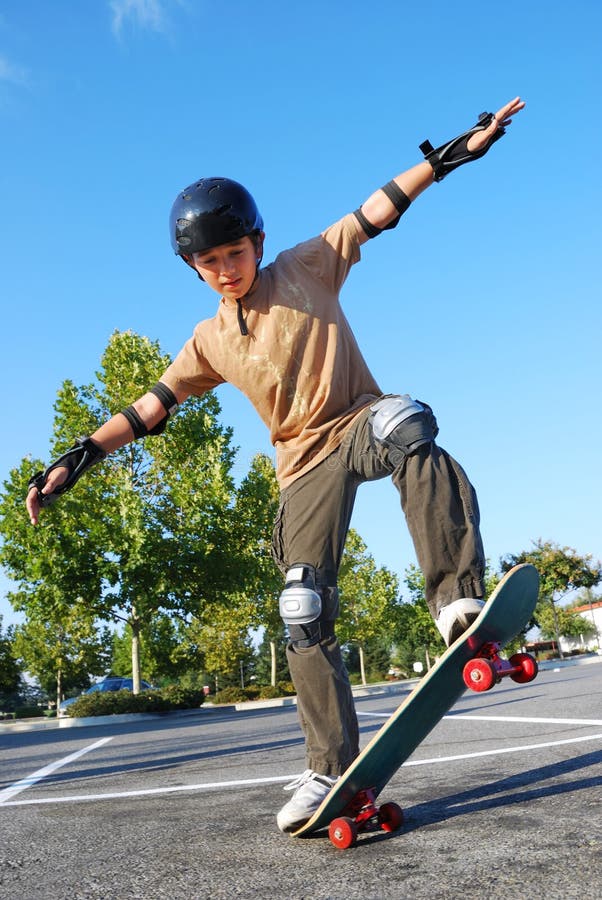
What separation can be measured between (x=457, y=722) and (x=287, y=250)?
4.09 meters

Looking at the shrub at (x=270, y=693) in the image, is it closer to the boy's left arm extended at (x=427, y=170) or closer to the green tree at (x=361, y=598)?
the green tree at (x=361, y=598)

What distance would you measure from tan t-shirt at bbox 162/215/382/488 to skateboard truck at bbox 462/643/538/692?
37.9 inches

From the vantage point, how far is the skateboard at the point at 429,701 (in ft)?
6.64

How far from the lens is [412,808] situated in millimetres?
2355

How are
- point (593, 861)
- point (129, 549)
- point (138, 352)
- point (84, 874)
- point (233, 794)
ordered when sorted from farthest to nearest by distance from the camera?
point (138, 352), point (129, 549), point (233, 794), point (84, 874), point (593, 861)

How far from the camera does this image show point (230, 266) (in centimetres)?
282

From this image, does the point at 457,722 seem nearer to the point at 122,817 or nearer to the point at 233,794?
the point at 233,794

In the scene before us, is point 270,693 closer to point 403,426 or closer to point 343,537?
point 343,537

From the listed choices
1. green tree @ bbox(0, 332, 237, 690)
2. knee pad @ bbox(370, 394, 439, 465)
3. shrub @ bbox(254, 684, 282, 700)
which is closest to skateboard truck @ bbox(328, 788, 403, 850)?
knee pad @ bbox(370, 394, 439, 465)

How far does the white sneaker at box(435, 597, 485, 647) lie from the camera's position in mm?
2121

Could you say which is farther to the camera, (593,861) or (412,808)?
(412,808)

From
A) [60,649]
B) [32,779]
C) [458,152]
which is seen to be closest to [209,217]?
[458,152]

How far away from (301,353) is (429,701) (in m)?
1.31

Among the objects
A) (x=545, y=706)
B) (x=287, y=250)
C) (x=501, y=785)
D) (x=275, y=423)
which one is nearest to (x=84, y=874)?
(x=501, y=785)
